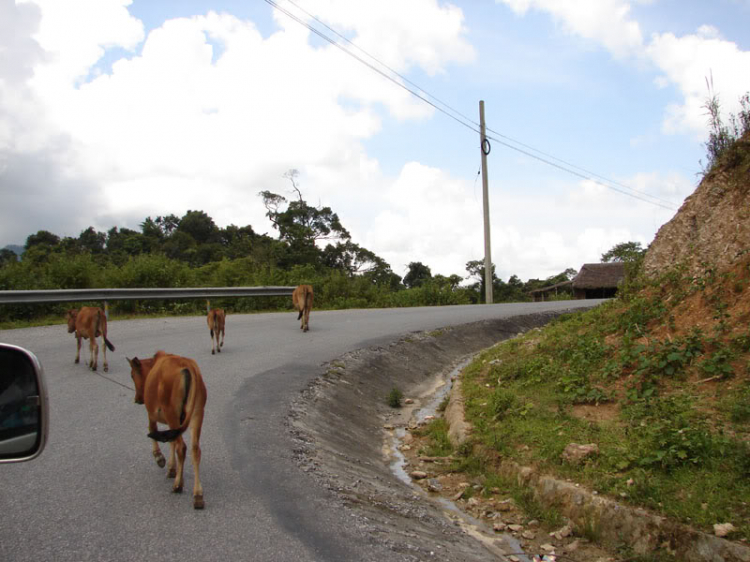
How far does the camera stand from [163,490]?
16.1 feet

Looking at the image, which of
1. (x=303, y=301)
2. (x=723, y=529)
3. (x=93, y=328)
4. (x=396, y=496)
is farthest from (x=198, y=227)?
(x=723, y=529)

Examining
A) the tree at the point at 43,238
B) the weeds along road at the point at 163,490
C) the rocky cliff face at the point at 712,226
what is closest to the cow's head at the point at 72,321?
the weeds along road at the point at 163,490

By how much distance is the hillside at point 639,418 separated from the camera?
5.34 metres

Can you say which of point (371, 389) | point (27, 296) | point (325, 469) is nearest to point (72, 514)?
point (325, 469)

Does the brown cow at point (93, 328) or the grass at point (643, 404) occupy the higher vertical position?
the brown cow at point (93, 328)

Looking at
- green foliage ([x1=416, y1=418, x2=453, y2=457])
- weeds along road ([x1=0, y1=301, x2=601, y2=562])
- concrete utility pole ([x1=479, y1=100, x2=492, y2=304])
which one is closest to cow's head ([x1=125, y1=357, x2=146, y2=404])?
weeds along road ([x1=0, y1=301, x2=601, y2=562])

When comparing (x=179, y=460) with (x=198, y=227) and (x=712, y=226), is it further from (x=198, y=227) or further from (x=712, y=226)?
(x=198, y=227)

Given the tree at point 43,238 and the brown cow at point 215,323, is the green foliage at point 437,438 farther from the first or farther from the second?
the tree at point 43,238

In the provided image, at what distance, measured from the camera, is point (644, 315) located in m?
9.73

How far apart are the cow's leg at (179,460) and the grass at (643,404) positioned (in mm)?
3358

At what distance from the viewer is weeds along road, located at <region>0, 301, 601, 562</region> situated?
4.00 metres

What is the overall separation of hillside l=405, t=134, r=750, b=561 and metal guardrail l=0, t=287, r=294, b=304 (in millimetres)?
8246

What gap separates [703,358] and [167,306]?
50.1 feet

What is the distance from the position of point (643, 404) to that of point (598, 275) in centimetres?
3747
